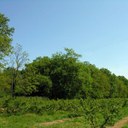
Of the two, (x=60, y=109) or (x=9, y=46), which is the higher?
(x=9, y=46)

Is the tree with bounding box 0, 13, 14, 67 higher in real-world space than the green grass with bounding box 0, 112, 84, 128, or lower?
higher

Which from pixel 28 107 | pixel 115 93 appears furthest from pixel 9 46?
pixel 115 93

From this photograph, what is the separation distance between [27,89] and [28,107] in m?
20.2

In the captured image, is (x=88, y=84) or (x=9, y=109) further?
(x=88, y=84)

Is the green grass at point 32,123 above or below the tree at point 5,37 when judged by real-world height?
below

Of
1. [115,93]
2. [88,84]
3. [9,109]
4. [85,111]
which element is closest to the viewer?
[85,111]

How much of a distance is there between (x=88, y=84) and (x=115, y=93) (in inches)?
1483

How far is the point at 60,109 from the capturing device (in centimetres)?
3953

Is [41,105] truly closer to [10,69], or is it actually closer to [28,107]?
[28,107]

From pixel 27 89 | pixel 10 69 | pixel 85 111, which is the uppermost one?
pixel 10 69

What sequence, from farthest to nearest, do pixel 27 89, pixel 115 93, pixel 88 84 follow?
pixel 115 93 < pixel 88 84 < pixel 27 89

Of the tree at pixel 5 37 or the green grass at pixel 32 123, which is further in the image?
the tree at pixel 5 37

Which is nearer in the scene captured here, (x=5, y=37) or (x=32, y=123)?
(x=32, y=123)

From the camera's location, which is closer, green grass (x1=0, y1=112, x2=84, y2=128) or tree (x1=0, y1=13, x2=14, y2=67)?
green grass (x1=0, y1=112, x2=84, y2=128)
